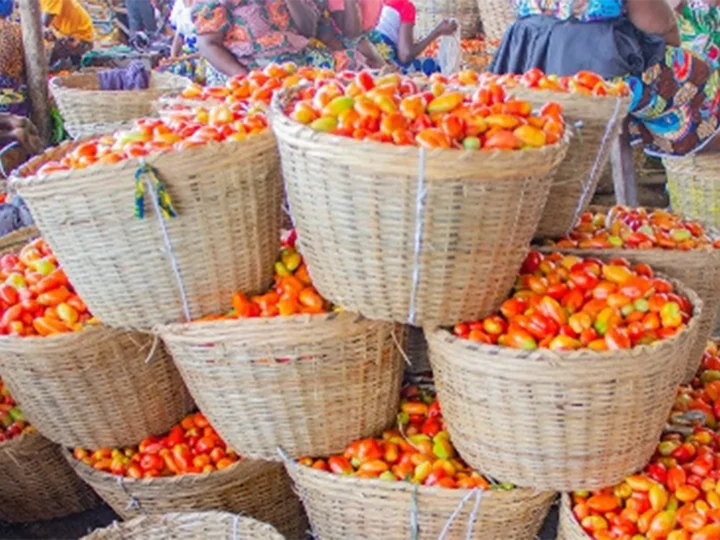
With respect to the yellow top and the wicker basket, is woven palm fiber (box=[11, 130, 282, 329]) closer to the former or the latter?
the wicker basket

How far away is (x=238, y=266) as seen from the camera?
82.1 inches

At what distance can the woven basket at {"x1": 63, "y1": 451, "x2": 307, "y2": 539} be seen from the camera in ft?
7.80

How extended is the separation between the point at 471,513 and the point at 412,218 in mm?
831

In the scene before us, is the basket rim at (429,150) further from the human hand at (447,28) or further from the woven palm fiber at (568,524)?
the human hand at (447,28)

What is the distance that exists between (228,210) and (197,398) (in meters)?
0.58

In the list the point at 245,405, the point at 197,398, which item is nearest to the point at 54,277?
the point at 197,398

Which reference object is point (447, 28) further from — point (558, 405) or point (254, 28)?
point (558, 405)

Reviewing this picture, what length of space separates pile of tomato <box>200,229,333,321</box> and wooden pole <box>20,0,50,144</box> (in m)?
3.10

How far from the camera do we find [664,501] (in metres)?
1.98

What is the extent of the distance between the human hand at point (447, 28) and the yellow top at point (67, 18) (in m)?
3.14

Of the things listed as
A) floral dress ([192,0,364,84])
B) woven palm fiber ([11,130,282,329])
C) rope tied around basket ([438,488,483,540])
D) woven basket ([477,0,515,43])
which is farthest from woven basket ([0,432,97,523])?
woven basket ([477,0,515,43])

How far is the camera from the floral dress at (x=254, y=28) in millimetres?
3654

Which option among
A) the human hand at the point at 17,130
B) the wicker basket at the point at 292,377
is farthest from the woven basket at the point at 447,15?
the wicker basket at the point at 292,377

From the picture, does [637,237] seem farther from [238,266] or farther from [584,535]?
[238,266]
